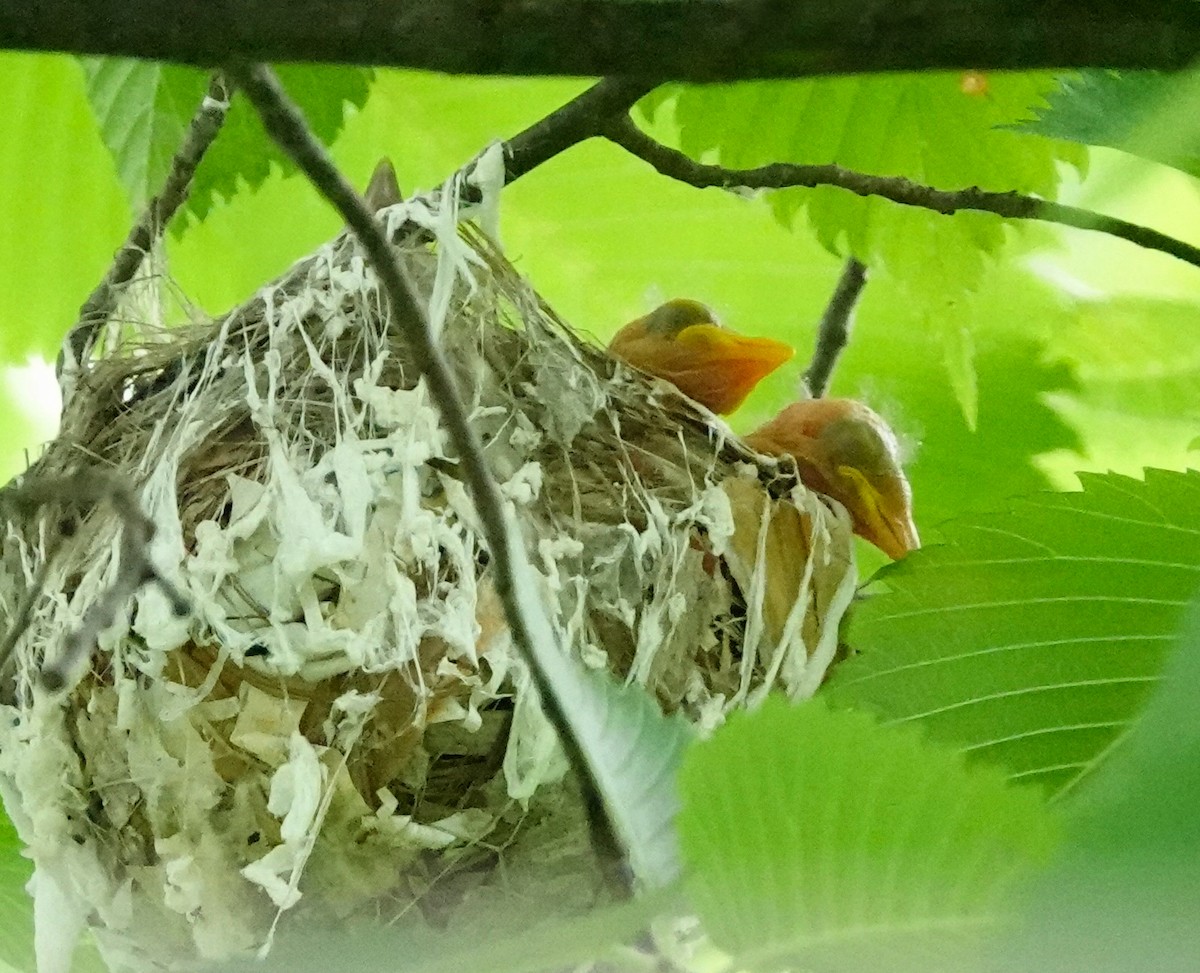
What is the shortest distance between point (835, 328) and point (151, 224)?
0.61 metres

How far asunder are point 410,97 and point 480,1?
41.2 inches

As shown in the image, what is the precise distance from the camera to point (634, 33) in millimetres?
310

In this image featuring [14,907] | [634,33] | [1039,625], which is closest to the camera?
[634,33]

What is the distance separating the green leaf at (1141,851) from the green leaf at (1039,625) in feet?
1.30

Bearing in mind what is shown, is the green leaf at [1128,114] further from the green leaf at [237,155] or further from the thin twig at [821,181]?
the green leaf at [237,155]

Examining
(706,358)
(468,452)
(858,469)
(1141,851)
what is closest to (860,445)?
(858,469)

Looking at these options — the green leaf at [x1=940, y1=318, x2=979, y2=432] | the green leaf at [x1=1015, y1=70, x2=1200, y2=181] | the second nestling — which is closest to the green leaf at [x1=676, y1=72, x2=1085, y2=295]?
the green leaf at [x1=940, y1=318, x2=979, y2=432]

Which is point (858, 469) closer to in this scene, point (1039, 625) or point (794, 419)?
point (794, 419)

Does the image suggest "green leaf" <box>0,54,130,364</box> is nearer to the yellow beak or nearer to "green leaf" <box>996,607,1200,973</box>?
the yellow beak

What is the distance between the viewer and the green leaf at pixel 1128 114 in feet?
0.73

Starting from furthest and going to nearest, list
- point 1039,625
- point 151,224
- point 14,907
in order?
point 151,224, point 14,907, point 1039,625

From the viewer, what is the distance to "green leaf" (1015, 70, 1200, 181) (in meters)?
0.22

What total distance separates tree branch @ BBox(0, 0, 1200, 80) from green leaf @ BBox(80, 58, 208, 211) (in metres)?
0.70

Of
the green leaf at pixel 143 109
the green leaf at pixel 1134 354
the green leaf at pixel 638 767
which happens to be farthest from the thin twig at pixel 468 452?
the green leaf at pixel 1134 354
